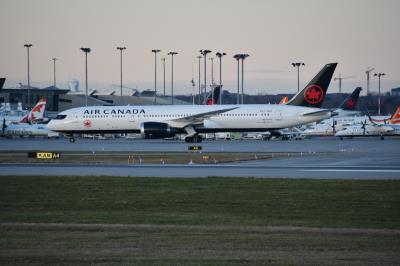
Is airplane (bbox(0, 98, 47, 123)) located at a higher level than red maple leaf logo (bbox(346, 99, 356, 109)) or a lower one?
lower

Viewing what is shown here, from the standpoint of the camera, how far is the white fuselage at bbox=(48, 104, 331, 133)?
3206 inches

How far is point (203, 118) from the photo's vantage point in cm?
8200

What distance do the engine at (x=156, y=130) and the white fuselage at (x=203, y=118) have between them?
2.59 feet

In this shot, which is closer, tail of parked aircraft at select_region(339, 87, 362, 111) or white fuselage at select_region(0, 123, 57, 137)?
white fuselage at select_region(0, 123, 57, 137)

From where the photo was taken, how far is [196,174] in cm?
3803

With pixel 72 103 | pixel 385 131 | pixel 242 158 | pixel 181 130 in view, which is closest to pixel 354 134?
pixel 385 131

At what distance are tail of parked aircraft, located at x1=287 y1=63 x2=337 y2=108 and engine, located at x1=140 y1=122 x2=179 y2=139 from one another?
1373 centimetres

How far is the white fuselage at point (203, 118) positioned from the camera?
81.4 metres

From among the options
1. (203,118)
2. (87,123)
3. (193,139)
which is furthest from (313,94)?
(87,123)

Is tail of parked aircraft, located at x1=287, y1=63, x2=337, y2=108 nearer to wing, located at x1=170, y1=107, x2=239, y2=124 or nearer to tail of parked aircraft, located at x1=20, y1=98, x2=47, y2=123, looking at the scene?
wing, located at x1=170, y1=107, x2=239, y2=124

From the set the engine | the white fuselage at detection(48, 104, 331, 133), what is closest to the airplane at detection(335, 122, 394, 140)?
the white fuselage at detection(48, 104, 331, 133)

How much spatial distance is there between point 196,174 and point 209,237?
18.7m

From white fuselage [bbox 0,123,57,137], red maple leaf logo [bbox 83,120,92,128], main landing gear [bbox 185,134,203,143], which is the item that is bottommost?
main landing gear [bbox 185,134,203,143]

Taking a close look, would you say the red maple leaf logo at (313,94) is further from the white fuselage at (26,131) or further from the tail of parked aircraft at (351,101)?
the white fuselage at (26,131)
